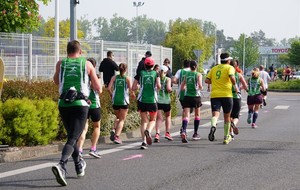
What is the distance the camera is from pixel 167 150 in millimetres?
10672

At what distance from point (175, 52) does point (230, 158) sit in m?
48.2

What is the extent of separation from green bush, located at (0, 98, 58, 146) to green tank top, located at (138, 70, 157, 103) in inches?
70.7

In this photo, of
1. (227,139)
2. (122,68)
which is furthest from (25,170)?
(227,139)

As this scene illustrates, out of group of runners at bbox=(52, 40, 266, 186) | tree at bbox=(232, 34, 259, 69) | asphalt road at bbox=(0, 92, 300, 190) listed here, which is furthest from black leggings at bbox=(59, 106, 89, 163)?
tree at bbox=(232, 34, 259, 69)

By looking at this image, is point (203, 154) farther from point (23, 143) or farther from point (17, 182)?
point (17, 182)

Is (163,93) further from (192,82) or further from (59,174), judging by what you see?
(59,174)

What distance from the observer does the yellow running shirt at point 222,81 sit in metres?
11.5

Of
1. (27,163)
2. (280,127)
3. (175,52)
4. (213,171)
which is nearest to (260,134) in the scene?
(280,127)

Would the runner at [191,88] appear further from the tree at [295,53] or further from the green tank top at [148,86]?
the tree at [295,53]

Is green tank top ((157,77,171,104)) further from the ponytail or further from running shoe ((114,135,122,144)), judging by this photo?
running shoe ((114,135,122,144))

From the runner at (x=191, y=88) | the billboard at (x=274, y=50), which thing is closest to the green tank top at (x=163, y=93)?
the runner at (x=191, y=88)

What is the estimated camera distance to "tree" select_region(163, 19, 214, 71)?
187 ft

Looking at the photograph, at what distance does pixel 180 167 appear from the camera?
873cm

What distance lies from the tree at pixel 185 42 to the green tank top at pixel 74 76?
4537 cm
